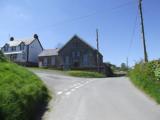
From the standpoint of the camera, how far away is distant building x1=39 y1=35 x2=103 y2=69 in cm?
6788

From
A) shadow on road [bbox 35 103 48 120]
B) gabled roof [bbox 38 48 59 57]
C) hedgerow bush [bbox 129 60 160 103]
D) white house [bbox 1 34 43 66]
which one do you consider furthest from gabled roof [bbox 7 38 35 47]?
shadow on road [bbox 35 103 48 120]

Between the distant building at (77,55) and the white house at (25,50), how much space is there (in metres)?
10.3

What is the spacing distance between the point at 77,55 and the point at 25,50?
674 inches

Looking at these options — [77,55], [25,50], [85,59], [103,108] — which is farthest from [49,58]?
[103,108]

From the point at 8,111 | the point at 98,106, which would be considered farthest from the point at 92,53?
the point at 8,111

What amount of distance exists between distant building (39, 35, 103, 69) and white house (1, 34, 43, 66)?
33.9 ft

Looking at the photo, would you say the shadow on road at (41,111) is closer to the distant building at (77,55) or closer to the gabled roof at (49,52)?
the distant building at (77,55)

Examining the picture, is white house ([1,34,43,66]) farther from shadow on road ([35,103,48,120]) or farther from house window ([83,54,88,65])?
shadow on road ([35,103,48,120])

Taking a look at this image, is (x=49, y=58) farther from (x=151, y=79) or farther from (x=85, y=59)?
(x=151, y=79)

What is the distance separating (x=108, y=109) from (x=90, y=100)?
106 inches

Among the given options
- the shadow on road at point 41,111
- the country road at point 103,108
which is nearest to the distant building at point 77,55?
the country road at point 103,108

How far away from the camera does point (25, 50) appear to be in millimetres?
79500

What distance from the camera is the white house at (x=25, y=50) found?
79500mm

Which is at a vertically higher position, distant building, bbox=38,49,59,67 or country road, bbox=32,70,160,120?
distant building, bbox=38,49,59,67
